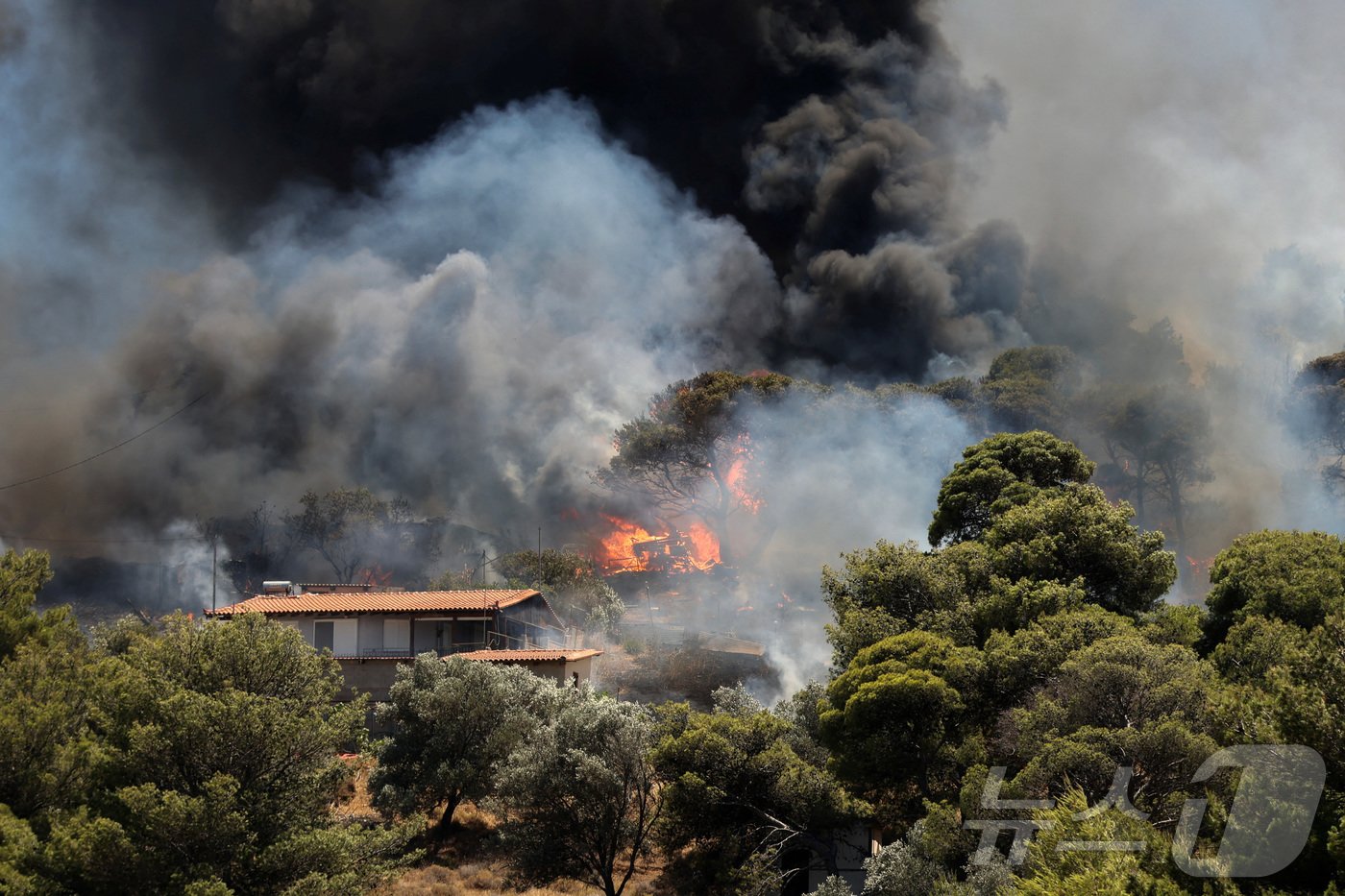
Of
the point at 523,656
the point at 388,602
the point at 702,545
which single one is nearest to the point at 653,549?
the point at 702,545

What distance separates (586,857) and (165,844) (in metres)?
12.4

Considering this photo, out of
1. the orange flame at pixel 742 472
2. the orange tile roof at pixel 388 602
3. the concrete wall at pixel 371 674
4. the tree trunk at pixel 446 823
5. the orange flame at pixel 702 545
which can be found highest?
the orange flame at pixel 742 472

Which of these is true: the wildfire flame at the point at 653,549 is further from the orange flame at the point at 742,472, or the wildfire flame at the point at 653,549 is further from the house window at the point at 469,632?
the house window at the point at 469,632

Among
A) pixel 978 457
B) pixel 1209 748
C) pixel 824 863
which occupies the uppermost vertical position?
pixel 978 457

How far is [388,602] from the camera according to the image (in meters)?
45.8

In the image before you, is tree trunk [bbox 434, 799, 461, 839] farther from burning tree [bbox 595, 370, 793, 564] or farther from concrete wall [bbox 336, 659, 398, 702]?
burning tree [bbox 595, 370, 793, 564]

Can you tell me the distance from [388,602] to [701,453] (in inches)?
861

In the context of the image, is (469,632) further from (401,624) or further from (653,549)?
(653,549)

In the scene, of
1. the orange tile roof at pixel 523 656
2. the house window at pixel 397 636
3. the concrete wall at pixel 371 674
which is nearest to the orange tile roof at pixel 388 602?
the house window at pixel 397 636

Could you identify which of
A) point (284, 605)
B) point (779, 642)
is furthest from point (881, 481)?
point (284, 605)

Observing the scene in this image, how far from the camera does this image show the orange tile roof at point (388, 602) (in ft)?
145

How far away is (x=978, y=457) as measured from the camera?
39.1 meters

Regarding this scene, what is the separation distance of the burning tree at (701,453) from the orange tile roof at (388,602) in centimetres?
1435

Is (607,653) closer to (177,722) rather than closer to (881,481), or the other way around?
(881,481)
